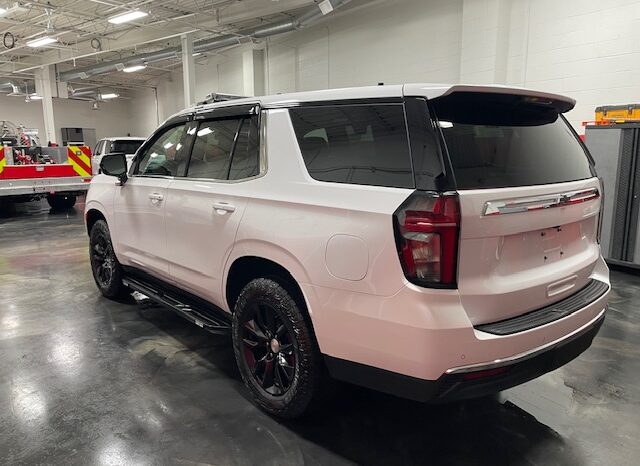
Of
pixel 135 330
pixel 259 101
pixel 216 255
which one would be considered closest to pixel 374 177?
pixel 259 101

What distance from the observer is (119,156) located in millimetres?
A: 3773

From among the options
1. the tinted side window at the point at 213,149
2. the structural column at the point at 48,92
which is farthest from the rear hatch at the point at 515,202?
the structural column at the point at 48,92

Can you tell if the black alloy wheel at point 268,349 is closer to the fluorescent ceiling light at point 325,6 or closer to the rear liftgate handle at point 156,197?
the rear liftgate handle at point 156,197

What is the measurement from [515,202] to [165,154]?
100 inches

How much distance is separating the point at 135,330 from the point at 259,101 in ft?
7.20

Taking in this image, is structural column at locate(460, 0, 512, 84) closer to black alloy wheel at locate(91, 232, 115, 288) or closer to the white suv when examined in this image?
the white suv

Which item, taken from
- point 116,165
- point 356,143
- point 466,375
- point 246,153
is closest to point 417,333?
point 466,375

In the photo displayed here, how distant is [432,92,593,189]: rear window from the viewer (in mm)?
1829

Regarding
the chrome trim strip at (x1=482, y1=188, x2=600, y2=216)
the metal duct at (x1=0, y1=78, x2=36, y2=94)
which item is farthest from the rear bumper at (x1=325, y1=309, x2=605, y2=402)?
the metal duct at (x1=0, y1=78, x2=36, y2=94)

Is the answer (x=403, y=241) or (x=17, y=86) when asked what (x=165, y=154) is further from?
(x=17, y=86)

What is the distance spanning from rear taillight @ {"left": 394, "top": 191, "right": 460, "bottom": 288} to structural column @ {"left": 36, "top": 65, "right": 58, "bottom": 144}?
20.7m

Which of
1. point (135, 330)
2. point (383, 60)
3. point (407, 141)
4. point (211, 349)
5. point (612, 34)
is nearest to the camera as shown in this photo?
point (407, 141)

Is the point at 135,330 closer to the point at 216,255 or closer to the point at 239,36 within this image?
the point at 216,255

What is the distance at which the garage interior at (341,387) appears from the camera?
87.6 inches
